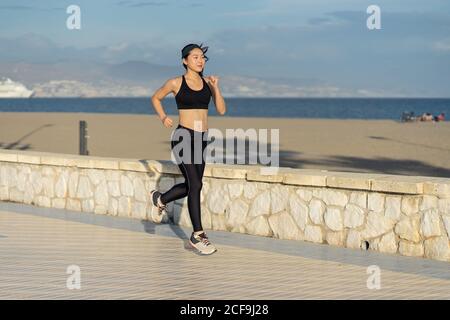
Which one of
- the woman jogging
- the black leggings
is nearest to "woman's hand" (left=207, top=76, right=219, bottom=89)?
the woman jogging

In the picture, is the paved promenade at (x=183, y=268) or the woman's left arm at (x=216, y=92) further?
the woman's left arm at (x=216, y=92)

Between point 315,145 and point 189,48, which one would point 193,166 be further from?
point 315,145

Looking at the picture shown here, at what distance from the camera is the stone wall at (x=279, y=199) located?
28.0 ft

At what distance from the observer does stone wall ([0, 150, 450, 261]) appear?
8.54 m

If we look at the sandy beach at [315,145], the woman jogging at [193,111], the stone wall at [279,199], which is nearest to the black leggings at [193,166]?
the woman jogging at [193,111]

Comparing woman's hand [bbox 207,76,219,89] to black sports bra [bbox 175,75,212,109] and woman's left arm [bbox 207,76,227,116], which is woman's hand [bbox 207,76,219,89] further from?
black sports bra [bbox 175,75,212,109]

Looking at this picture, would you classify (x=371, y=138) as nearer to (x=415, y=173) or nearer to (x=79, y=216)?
(x=415, y=173)

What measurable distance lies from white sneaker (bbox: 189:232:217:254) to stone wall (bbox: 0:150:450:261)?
133 cm

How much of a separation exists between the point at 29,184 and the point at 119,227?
2.77 m

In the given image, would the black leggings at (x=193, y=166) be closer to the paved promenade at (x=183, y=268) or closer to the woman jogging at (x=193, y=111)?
the woman jogging at (x=193, y=111)

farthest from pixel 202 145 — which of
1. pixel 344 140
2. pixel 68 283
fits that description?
pixel 344 140

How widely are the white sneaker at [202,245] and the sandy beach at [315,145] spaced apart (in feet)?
32.6

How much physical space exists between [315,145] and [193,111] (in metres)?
17.9

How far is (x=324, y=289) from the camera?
6.93m
